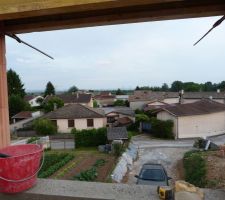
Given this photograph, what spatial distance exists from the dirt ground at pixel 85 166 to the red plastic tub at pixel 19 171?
1150 centimetres

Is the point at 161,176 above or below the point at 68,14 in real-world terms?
below

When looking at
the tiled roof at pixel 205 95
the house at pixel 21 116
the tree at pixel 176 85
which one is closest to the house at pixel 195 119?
the tiled roof at pixel 205 95

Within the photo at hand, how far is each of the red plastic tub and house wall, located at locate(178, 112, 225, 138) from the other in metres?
24.8

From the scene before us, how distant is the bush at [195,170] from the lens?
12327 mm

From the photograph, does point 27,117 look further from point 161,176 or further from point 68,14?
point 68,14

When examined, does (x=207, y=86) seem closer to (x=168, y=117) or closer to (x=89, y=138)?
(x=168, y=117)

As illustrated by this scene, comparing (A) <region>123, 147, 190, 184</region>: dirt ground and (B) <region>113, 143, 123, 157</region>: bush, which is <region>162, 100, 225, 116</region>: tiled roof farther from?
(B) <region>113, 143, 123, 157</region>: bush

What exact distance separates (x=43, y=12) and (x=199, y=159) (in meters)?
14.7

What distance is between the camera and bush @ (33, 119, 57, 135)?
1084 inches

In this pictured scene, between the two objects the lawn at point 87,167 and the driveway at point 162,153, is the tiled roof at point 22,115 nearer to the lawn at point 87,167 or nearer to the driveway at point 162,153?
the driveway at point 162,153

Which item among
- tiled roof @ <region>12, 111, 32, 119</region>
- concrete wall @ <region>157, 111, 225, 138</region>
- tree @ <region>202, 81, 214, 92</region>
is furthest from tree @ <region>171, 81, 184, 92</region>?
concrete wall @ <region>157, 111, 225, 138</region>

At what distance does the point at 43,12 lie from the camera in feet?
5.88

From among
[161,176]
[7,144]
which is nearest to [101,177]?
[161,176]

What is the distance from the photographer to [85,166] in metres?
17.1
